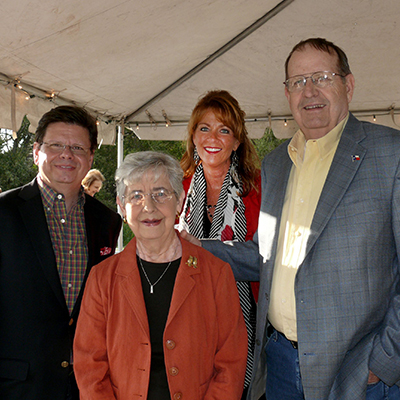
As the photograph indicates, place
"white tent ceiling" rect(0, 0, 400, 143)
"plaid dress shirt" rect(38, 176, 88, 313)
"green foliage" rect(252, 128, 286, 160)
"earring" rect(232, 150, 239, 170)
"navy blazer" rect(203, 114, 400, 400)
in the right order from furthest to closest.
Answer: "green foliage" rect(252, 128, 286, 160)
"white tent ceiling" rect(0, 0, 400, 143)
"earring" rect(232, 150, 239, 170)
"plaid dress shirt" rect(38, 176, 88, 313)
"navy blazer" rect(203, 114, 400, 400)

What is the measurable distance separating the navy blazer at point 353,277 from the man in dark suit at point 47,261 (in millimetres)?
1140

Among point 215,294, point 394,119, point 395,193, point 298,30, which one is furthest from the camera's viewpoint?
point 394,119

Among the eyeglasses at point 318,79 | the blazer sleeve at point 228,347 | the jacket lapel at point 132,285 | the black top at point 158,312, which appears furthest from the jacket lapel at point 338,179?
the jacket lapel at point 132,285

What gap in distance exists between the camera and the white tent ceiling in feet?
9.77

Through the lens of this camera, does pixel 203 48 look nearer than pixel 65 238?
No

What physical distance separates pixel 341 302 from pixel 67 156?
60.5 inches

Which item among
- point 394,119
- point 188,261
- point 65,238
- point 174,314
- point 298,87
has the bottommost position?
point 174,314

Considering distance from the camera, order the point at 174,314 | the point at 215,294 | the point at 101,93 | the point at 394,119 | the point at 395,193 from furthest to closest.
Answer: the point at 394,119 → the point at 101,93 → the point at 215,294 → the point at 174,314 → the point at 395,193

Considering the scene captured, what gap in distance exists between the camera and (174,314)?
1.70m

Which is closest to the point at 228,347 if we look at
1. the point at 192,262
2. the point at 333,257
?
the point at 192,262

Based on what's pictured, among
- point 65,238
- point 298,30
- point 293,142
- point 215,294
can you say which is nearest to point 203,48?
point 298,30

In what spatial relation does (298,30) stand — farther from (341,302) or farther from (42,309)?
(42,309)

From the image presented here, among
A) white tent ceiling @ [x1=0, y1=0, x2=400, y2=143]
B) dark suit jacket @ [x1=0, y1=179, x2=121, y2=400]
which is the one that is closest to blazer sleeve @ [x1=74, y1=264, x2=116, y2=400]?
dark suit jacket @ [x1=0, y1=179, x2=121, y2=400]

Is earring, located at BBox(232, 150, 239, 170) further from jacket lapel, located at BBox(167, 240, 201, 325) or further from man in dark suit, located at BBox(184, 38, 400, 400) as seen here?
jacket lapel, located at BBox(167, 240, 201, 325)
